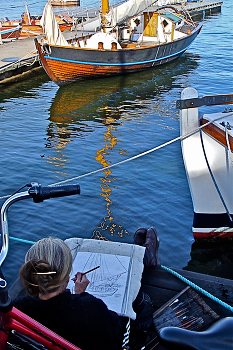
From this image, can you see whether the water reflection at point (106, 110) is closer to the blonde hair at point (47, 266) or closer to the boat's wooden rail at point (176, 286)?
the boat's wooden rail at point (176, 286)

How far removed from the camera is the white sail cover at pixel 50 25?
1374cm

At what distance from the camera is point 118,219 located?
6305mm

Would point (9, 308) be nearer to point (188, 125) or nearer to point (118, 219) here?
point (188, 125)

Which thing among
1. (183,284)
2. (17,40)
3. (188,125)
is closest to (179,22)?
(17,40)

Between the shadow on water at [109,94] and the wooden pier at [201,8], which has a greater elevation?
the wooden pier at [201,8]

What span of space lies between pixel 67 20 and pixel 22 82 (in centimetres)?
1451

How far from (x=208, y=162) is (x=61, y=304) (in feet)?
12.3

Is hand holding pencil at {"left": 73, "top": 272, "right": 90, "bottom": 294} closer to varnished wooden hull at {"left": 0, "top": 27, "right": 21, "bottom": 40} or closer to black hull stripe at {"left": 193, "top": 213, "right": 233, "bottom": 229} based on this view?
black hull stripe at {"left": 193, "top": 213, "right": 233, "bottom": 229}

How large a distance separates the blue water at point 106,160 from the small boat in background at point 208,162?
43 cm

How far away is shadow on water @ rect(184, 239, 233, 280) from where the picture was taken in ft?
17.0

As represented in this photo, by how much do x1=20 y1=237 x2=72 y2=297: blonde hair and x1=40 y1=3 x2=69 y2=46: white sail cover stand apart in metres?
13.4

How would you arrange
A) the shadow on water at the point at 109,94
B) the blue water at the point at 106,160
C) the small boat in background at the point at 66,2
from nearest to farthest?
the blue water at the point at 106,160 < the shadow on water at the point at 109,94 < the small boat in background at the point at 66,2

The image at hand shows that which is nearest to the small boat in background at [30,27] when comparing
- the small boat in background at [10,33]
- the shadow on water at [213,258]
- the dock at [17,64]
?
the small boat in background at [10,33]

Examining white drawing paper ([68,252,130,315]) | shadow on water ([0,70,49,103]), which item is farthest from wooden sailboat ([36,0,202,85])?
white drawing paper ([68,252,130,315])
